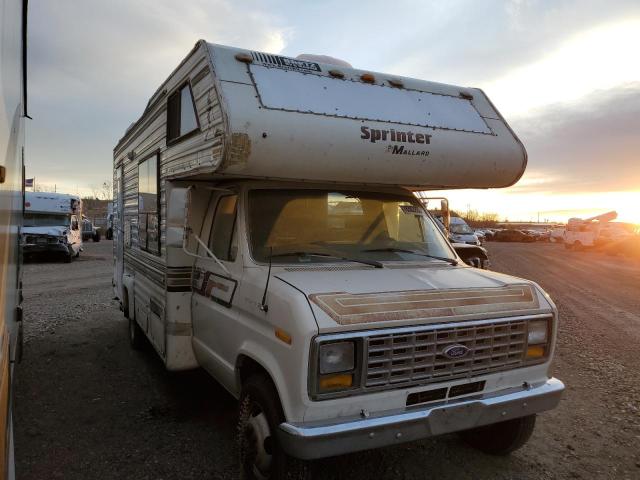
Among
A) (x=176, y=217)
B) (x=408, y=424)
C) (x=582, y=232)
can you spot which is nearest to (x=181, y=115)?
(x=176, y=217)

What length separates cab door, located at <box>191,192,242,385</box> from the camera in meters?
3.74

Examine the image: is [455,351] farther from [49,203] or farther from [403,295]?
[49,203]

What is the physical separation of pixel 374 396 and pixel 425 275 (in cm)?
110

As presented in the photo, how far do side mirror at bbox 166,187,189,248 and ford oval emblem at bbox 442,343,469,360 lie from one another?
2.48 metres

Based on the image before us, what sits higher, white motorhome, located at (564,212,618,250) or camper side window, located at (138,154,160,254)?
camper side window, located at (138,154,160,254)

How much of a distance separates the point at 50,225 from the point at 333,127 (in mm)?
18988

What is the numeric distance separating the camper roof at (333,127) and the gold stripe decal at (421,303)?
1.18 metres

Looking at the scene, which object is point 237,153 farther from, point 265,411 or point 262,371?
point 265,411

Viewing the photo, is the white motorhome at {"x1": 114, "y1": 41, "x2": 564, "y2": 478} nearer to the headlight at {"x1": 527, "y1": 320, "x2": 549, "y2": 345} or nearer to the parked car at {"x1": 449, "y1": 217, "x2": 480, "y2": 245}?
the headlight at {"x1": 527, "y1": 320, "x2": 549, "y2": 345}

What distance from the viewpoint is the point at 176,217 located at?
4539 millimetres

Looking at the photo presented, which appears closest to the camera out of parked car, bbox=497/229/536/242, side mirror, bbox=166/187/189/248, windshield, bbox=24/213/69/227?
side mirror, bbox=166/187/189/248

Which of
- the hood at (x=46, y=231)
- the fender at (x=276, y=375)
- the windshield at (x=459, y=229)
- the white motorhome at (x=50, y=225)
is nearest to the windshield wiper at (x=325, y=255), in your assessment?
the fender at (x=276, y=375)

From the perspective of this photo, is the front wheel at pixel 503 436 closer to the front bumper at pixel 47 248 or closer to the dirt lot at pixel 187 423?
the dirt lot at pixel 187 423

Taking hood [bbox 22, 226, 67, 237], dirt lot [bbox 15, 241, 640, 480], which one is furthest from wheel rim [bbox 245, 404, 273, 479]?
hood [bbox 22, 226, 67, 237]
